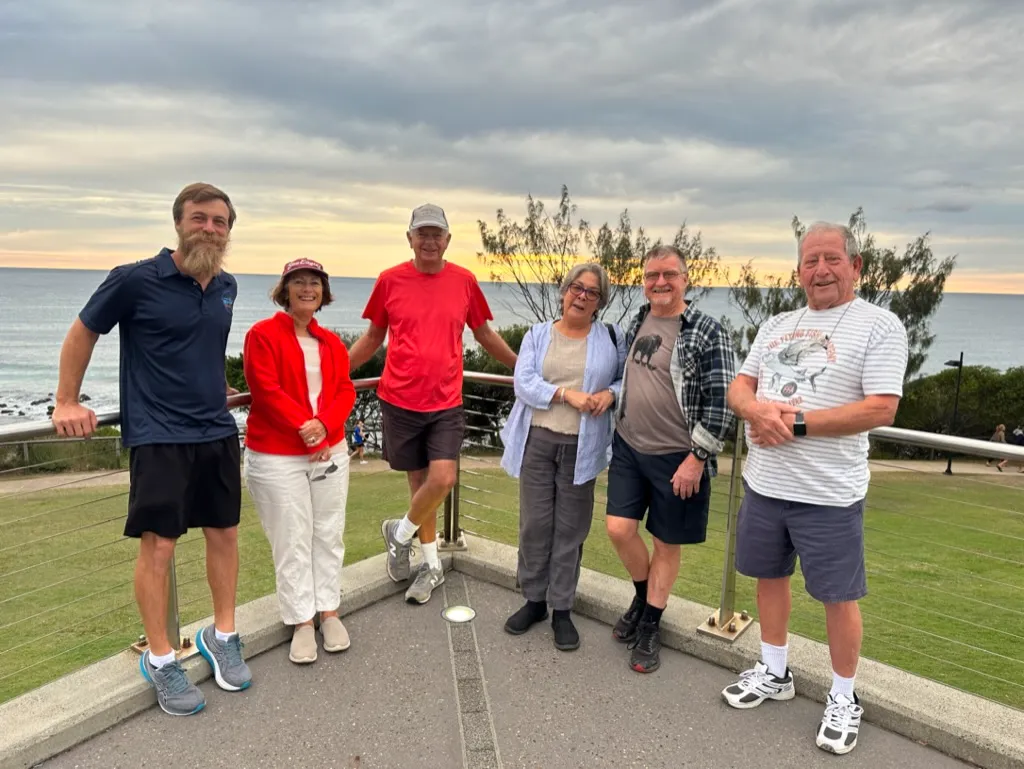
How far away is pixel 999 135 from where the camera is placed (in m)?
22.2

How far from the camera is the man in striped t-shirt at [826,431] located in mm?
2129

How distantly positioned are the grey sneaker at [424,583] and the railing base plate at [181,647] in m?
1.01

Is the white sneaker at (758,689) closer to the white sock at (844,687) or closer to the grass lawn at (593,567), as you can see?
the white sock at (844,687)

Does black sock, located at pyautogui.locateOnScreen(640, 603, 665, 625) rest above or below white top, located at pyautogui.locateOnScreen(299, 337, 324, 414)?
below

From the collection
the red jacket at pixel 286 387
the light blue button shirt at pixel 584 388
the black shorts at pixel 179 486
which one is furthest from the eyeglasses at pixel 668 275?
the black shorts at pixel 179 486

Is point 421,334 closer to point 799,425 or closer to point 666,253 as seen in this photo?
point 666,253

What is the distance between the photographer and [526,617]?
3.14 m

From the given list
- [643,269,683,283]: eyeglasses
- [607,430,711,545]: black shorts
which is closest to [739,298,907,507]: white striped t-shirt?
[607,430,711,545]: black shorts

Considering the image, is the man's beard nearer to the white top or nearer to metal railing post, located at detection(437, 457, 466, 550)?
the white top

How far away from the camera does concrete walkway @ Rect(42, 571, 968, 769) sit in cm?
225

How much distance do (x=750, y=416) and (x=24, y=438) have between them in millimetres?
2466

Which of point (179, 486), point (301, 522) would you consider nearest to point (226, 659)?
point (301, 522)

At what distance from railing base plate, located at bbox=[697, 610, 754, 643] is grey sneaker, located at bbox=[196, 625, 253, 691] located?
193 centimetres

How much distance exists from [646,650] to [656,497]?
2.18ft
